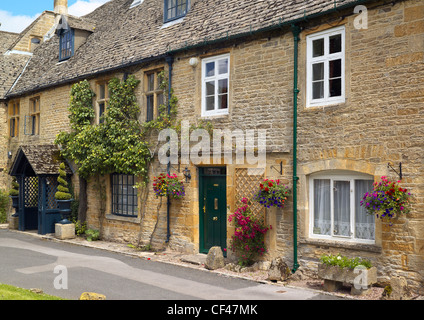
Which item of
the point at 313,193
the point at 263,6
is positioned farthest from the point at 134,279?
the point at 263,6

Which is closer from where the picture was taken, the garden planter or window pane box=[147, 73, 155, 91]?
the garden planter

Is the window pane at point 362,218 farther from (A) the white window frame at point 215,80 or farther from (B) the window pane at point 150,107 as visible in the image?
(B) the window pane at point 150,107

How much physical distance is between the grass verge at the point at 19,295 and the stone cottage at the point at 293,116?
4930 mm

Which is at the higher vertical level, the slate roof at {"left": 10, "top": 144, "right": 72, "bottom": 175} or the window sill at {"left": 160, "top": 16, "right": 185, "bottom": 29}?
the window sill at {"left": 160, "top": 16, "right": 185, "bottom": 29}

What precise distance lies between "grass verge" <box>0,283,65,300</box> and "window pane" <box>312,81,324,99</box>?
6.64m

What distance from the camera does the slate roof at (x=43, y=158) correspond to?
1667 cm

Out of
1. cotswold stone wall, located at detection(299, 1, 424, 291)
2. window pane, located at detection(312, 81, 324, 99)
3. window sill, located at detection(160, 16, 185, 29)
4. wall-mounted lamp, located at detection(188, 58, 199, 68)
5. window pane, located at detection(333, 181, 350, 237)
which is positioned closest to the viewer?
cotswold stone wall, located at detection(299, 1, 424, 291)

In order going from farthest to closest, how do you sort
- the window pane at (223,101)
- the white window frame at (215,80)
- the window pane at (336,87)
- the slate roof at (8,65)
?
1. the slate roof at (8,65)
2. the window pane at (223,101)
3. the white window frame at (215,80)
4. the window pane at (336,87)

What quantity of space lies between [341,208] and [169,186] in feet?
15.7

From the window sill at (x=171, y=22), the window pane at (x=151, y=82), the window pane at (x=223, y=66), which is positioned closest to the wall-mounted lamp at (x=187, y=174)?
the window pane at (x=223, y=66)

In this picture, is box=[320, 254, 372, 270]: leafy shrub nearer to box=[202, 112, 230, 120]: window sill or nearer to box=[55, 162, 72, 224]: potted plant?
box=[202, 112, 230, 120]: window sill

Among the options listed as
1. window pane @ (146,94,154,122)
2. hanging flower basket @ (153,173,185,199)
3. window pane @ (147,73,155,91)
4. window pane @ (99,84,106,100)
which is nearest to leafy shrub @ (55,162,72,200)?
window pane @ (99,84,106,100)

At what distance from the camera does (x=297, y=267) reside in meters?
10.0

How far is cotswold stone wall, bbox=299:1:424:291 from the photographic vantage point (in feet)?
27.8
